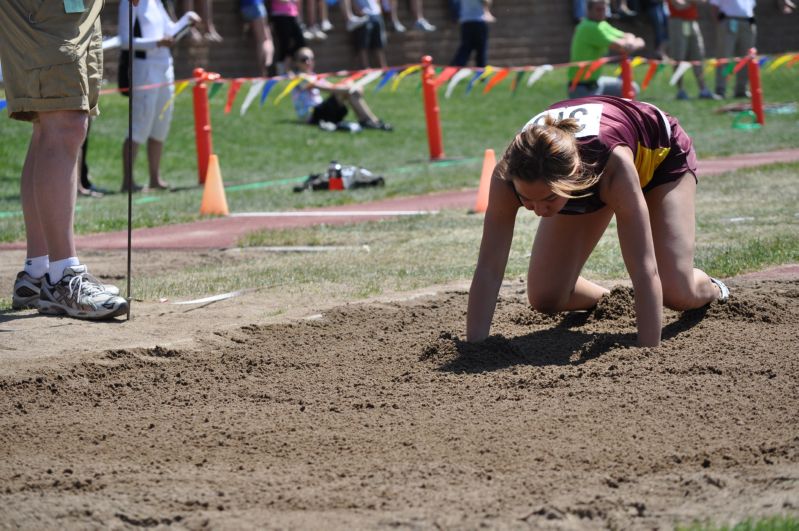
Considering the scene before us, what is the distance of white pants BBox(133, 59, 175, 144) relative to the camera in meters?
12.0

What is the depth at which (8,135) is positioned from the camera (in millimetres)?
15703

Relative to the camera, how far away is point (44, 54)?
558 cm

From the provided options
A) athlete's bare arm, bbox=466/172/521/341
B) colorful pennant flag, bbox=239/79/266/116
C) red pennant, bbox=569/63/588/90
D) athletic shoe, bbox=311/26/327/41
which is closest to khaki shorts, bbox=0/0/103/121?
athlete's bare arm, bbox=466/172/521/341

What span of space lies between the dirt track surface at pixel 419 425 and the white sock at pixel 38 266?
107 cm

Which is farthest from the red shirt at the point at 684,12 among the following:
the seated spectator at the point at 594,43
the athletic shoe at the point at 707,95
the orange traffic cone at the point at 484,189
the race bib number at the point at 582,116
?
the race bib number at the point at 582,116

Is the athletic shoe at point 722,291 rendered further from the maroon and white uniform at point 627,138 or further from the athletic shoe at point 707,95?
the athletic shoe at point 707,95

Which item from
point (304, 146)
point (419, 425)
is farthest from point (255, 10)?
point (419, 425)

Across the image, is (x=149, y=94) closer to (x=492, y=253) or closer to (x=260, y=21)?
(x=260, y=21)

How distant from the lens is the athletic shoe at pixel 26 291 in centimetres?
593

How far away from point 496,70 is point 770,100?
29.1 ft

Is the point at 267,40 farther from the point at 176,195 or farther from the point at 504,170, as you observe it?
the point at 504,170

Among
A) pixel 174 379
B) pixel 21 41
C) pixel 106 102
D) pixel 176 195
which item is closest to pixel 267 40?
pixel 106 102

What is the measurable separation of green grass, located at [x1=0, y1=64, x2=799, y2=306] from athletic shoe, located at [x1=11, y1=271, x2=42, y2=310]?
734 mm

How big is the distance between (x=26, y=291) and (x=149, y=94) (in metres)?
6.43
